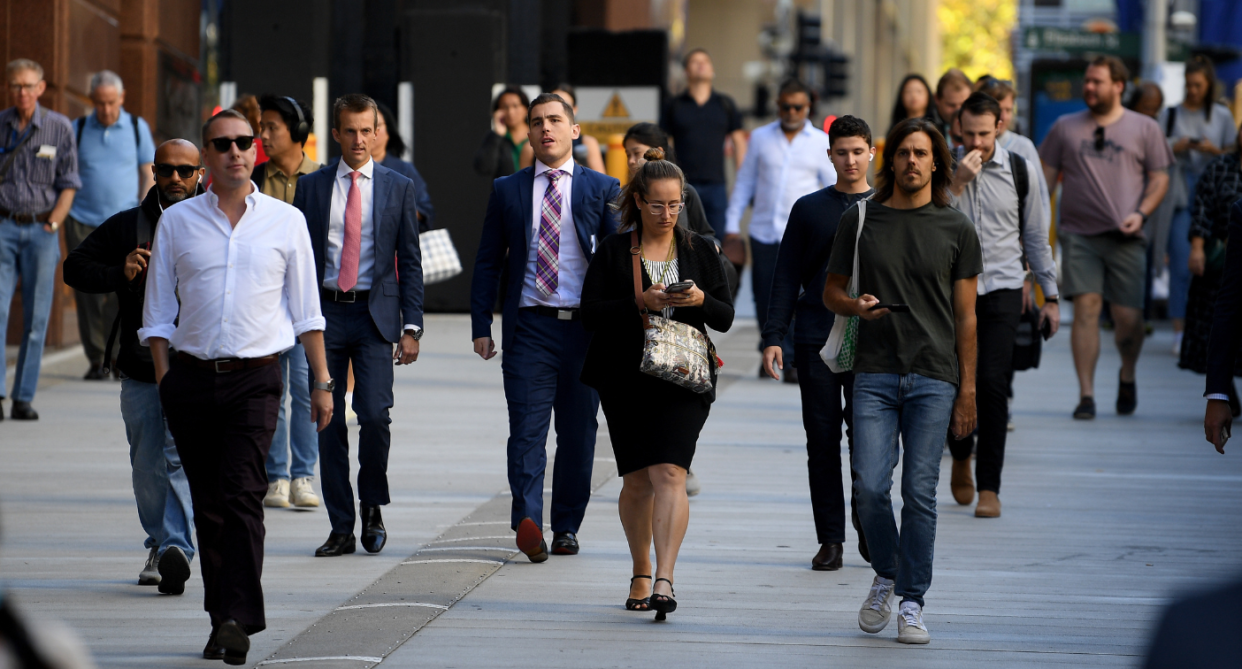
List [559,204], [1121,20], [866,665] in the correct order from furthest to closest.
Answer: [1121,20]
[559,204]
[866,665]

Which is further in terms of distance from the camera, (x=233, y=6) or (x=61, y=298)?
(x=233, y=6)

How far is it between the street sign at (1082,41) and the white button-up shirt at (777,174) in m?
21.6

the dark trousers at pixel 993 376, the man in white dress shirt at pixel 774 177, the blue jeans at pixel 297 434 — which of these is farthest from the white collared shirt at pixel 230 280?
the man in white dress shirt at pixel 774 177

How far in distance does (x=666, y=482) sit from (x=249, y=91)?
13.3 meters

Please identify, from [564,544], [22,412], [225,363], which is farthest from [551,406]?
[22,412]

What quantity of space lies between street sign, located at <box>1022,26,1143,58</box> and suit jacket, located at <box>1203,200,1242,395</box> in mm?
27460

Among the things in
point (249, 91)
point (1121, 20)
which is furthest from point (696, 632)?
point (1121, 20)

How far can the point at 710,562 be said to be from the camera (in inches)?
269

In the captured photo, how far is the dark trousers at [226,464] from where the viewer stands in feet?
17.0

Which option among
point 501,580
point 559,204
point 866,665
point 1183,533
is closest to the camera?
point 866,665

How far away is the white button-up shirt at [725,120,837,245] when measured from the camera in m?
11.9

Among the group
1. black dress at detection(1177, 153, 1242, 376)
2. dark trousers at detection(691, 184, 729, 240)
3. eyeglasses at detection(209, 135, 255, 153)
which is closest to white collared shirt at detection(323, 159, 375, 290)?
eyeglasses at detection(209, 135, 255, 153)

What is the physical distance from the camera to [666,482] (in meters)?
5.89

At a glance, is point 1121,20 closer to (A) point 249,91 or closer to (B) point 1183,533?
(A) point 249,91
